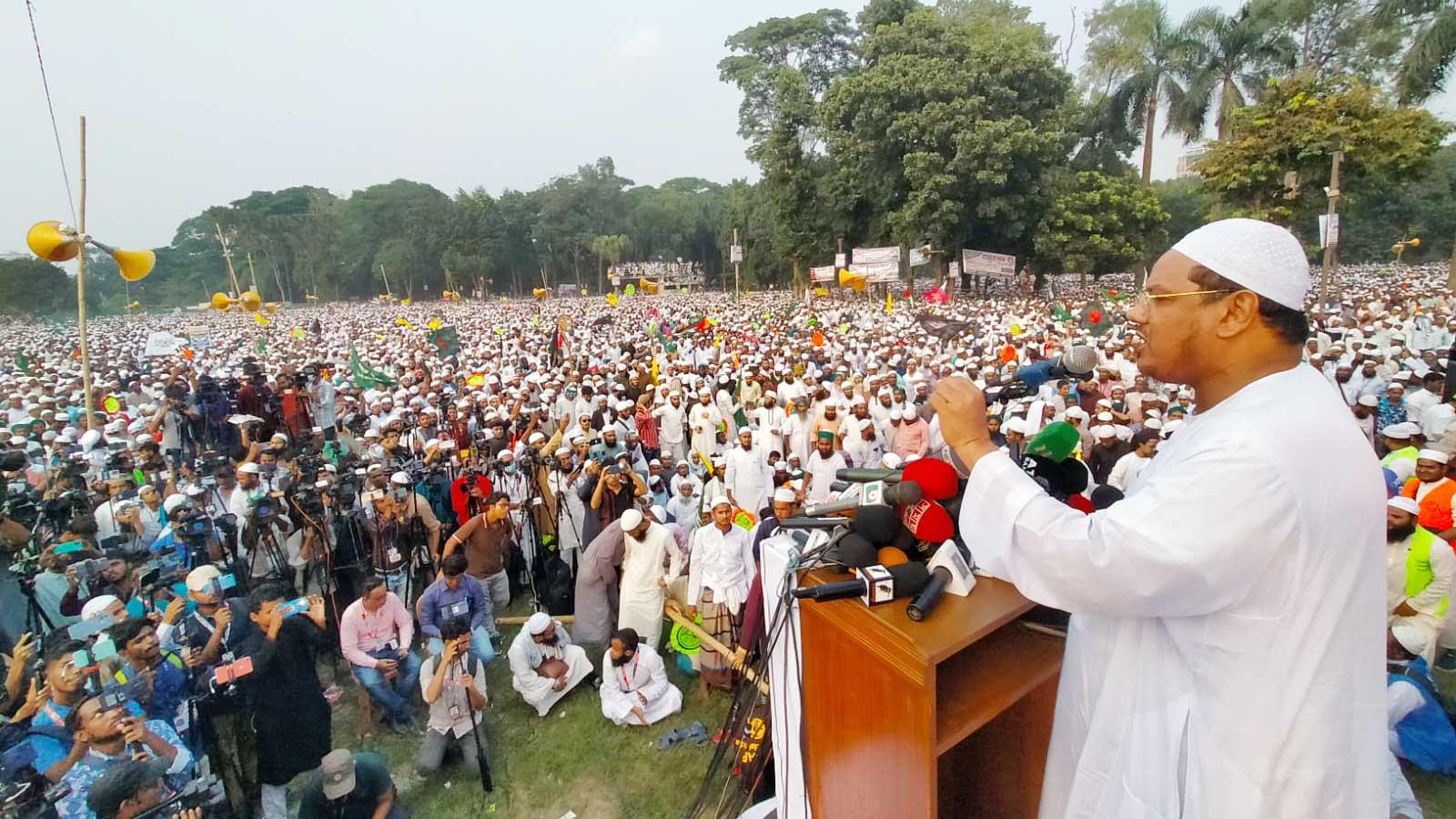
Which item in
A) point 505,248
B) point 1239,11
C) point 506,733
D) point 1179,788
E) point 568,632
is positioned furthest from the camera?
point 505,248

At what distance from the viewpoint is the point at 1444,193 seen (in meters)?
35.4

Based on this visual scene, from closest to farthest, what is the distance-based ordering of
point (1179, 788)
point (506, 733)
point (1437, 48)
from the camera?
point (1179, 788) < point (506, 733) < point (1437, 48)

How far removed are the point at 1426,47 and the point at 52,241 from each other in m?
27.6

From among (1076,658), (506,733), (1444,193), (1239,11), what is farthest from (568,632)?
(1444,193)

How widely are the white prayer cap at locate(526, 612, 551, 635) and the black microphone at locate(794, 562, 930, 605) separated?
3.67 m

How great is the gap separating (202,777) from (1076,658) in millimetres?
4210

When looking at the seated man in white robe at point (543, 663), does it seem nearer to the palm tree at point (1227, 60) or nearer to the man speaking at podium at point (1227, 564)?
the man speaking at podium at point (1227, 564)

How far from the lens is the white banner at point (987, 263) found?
2627 cm

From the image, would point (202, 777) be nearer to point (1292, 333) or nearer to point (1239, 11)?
point (1292, 333)

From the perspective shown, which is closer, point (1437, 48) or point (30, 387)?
point (30, 387)

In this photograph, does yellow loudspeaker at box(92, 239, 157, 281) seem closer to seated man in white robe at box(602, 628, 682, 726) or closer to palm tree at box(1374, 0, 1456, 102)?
seated man in white robe at box(602, 628, 682, 726)

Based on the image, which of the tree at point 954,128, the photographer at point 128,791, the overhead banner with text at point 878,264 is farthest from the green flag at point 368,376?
the tree at point 954,128

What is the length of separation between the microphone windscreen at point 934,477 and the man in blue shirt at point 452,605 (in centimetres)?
366

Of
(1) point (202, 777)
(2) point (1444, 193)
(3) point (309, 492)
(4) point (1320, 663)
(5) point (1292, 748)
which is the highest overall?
(2) point (1444, 193)
